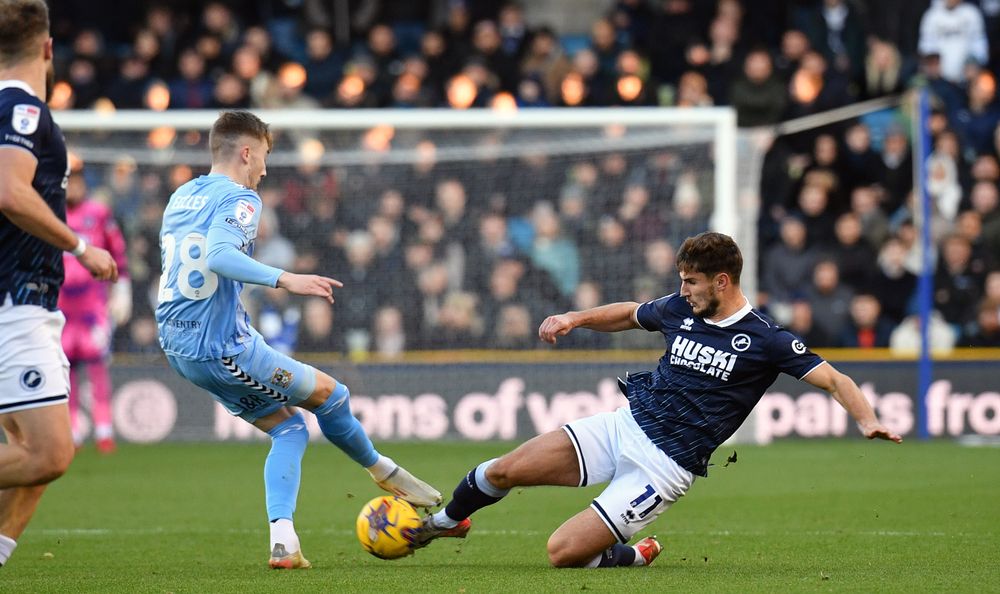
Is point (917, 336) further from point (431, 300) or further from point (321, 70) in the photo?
point (321, 70)

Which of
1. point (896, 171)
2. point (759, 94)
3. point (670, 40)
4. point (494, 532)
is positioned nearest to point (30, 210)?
point (494, 532)

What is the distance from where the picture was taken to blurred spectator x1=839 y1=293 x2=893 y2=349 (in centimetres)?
1566

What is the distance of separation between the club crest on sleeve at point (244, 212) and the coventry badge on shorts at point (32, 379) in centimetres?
151

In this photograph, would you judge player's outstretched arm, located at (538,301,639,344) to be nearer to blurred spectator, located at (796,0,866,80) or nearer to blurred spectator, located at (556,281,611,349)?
blurred spectator, located at (556,281,611,349)

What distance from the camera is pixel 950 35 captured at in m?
17.7

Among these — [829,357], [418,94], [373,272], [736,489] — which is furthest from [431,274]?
[736,489]

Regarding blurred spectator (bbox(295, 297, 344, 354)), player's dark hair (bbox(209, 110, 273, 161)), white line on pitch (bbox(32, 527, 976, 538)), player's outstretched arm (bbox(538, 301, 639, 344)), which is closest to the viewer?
player's dark hair (bbox(209, 110, 273, 161))

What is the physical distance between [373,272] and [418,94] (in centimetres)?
259

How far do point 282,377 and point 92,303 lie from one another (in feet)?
23.9

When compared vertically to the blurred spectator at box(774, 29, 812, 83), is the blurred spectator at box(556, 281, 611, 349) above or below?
below

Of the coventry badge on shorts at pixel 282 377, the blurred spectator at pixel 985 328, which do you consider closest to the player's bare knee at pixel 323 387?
the coventry badge on shorts at pixel 282 377

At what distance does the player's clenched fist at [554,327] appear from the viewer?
23.3ft

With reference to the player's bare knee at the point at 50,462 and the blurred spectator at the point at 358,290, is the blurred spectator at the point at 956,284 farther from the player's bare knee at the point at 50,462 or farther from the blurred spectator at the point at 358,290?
the player's bare knee at the point at 50,462

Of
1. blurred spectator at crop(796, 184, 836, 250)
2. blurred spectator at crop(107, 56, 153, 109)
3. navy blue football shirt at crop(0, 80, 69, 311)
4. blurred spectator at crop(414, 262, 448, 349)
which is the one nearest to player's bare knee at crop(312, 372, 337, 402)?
navy blue football shirt at crop(0, 80, 69, 311)
